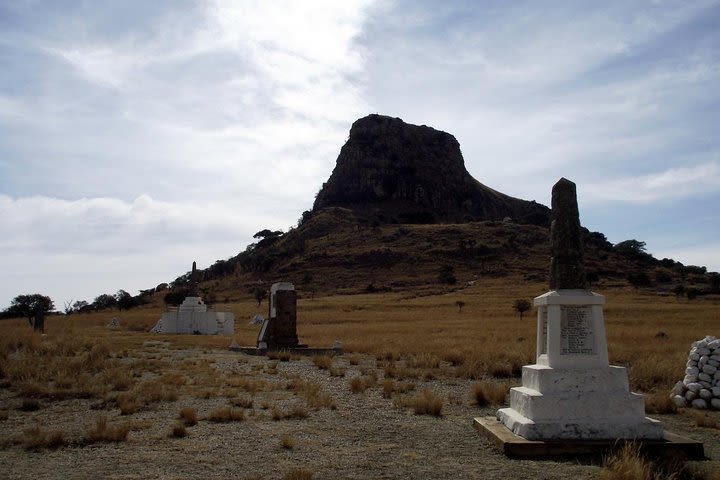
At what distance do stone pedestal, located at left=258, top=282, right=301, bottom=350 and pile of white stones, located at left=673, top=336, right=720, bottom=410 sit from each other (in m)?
15.7

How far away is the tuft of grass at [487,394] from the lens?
460 inches

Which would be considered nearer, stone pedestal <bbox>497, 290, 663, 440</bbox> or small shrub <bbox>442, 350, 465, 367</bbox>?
stone pedestal <bbox>497, 290, 663, 440</bbox>

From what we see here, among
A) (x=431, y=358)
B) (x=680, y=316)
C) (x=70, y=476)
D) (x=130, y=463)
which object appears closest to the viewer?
(x=70, y=476)

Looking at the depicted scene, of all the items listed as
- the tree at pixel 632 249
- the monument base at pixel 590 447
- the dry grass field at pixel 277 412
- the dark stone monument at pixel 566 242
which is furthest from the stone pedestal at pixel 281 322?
the tree at pixel 632 249

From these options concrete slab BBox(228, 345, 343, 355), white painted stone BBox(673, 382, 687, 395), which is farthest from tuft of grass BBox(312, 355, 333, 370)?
white painted stone BBox(673, 382, 687, 395)

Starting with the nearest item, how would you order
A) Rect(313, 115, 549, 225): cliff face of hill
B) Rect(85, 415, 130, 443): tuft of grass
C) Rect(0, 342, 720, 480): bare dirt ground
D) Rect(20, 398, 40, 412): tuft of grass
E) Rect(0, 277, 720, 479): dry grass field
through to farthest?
Rect(0, 342, 720, 480): bare dirt ground → Rect(0, 277, 720, 479): dry grass field → Rect(85, 415, 130, 443): tuft of grass → Rect(20, 398, 40, 412): tuft of grass → Rect(313, 115, 549, 225): cliff face of hill

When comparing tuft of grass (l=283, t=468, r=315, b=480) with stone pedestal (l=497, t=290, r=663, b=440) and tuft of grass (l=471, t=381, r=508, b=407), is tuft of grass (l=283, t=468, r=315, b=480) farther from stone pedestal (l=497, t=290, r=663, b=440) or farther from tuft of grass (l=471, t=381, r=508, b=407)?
tuft of grass (l=471, t=381, r=508, b=407)

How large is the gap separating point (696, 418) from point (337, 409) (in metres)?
5.82

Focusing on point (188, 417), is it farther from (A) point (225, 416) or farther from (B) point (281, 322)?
(B) point (281, 322)

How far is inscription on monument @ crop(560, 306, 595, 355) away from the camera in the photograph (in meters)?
8.40

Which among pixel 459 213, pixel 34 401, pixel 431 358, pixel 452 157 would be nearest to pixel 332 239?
pixel 459 213

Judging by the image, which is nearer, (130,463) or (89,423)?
Answer: (130,463)

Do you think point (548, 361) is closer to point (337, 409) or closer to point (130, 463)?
point (337, 409)

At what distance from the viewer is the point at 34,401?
434 inches
